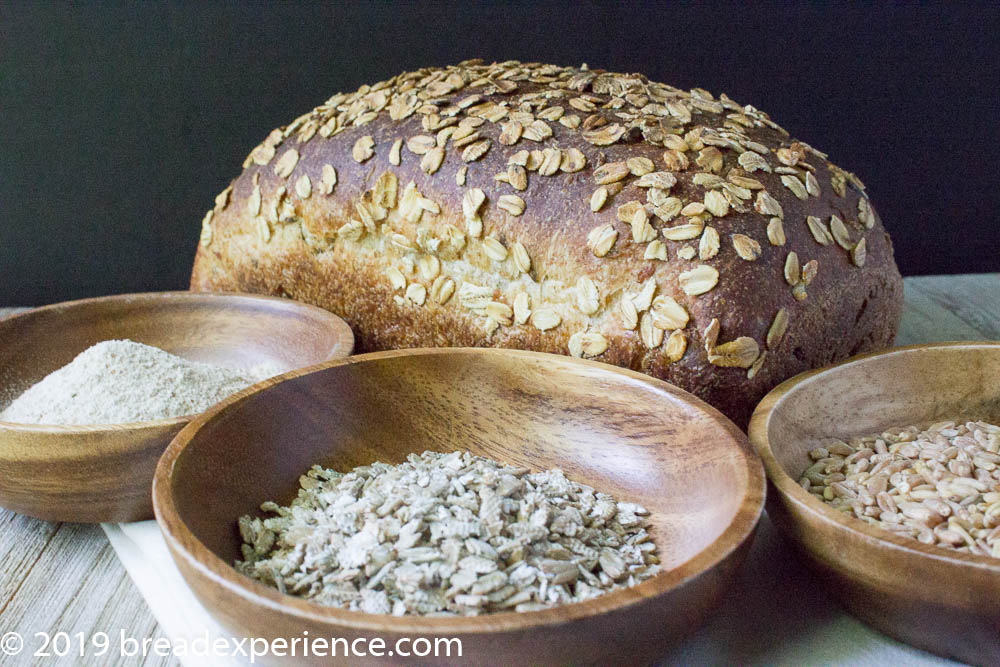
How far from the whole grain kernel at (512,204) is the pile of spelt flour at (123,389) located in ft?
1.28

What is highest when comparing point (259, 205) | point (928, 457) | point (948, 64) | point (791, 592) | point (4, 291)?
point (948, 64)

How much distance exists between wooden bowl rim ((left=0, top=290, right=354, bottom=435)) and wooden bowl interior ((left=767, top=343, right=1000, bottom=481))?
0.55 m

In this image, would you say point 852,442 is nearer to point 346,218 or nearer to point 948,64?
point 346,218

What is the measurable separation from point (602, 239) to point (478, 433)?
0.86 ft

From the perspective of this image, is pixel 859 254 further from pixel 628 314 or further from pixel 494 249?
pixel 494 249

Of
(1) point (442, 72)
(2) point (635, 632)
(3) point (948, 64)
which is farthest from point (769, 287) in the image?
(3) point (948, 64)

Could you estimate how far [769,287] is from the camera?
95 cm

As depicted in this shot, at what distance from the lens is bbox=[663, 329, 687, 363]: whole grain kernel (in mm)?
944

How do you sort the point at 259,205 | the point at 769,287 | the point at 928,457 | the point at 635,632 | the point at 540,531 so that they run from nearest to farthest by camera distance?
the point at 635,632 < the point at 540,531 < the point at 928,457 < the point at 769,287 < the point at 259,205

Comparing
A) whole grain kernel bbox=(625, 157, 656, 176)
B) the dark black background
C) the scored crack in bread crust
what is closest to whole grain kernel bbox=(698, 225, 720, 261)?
the scored crack in bread crust

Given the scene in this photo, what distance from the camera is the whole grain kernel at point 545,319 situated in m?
1.03

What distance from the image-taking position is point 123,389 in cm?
100

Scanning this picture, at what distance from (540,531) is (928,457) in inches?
15.8

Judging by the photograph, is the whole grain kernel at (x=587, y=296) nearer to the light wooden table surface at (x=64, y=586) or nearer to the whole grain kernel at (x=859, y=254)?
the whole grain kernel at (x=859, y=254)
